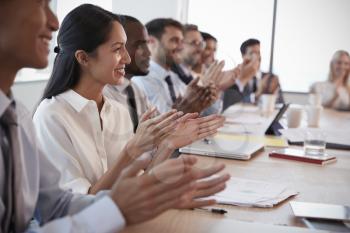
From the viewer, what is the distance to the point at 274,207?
1091 millimetres

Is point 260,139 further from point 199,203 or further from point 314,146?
point 199,203

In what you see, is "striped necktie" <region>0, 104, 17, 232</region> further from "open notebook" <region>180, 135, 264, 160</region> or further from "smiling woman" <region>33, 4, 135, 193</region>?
"open notebook" <region>180, 135, 264, 160</region>

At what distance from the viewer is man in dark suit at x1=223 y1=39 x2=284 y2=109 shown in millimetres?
3140

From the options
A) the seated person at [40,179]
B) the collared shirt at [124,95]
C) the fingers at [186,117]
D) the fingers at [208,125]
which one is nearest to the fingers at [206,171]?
the seated person at [40,179]

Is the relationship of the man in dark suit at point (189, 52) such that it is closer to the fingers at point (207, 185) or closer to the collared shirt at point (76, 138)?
the collared shirt at point (76, 138)

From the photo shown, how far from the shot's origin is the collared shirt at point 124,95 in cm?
196

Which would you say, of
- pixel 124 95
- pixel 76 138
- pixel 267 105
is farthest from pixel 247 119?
pixel 76 138

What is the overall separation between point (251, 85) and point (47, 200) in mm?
2791

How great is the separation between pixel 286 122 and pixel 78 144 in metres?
1.55

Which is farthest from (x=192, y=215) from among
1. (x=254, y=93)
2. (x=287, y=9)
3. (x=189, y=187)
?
(x=254, y=93)

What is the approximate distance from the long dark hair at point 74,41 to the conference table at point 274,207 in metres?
0.51

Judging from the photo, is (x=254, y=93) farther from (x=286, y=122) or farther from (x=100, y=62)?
(x=100, y=62)

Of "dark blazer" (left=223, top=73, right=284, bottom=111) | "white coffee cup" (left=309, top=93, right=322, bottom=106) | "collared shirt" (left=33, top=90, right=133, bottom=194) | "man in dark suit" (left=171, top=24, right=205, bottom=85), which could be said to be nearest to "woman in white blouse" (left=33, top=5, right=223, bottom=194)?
"collared shirt" (left=33, top=90, right=133, bottom=194)

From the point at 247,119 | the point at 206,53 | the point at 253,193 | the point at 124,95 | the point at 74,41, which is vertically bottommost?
the point at 247,119
